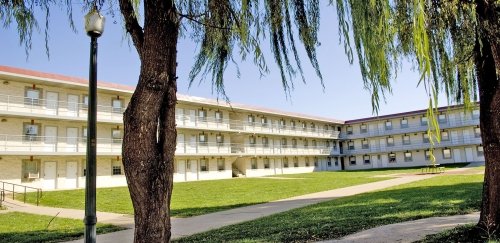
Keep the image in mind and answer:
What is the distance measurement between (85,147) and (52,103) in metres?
4.37

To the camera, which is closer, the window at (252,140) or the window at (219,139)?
the window at (219,139)

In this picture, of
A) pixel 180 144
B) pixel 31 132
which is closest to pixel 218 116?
pixel 180 144

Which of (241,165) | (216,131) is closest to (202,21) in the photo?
(216,131)

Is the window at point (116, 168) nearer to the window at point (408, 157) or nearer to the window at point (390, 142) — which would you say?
the window at point (390, 142)

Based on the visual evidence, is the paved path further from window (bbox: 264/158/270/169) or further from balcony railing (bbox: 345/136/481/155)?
balcony railing (bbox: 345/136/481/155)

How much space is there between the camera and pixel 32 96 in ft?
90.8

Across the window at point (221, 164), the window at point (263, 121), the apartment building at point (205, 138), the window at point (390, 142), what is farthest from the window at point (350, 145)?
the window at point (221, 164)

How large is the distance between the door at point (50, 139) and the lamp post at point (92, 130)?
1038 inches

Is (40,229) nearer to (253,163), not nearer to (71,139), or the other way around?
(71,139)

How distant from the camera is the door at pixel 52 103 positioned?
28.3 m

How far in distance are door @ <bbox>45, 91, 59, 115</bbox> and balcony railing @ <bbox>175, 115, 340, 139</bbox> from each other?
11222 mm

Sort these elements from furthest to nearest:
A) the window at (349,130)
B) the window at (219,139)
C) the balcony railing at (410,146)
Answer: the window at (349,130) < the balcony railing at (410,146) < the window at (219,139)

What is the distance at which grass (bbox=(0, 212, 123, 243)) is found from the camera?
10055mm

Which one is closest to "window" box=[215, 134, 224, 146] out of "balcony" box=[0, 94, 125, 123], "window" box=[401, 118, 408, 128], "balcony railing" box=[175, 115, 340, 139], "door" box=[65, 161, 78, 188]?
"balcony railing" box=[175, 115, 340, 139]
